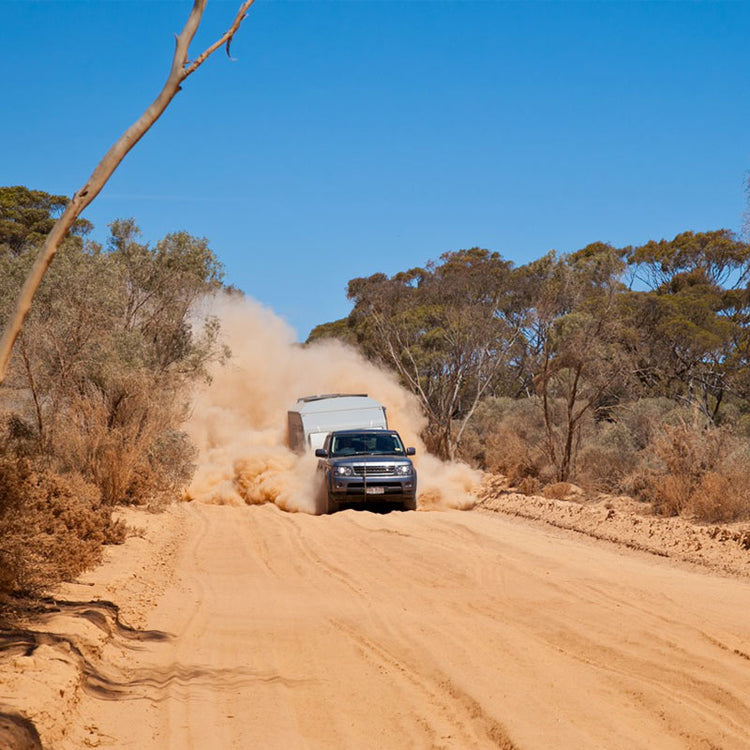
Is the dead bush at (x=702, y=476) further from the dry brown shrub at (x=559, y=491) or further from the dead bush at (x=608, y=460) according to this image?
the dead bush at (x=608, y=460)

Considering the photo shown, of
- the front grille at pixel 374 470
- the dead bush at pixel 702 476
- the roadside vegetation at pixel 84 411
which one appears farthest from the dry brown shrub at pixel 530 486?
the roadside vegetation at pixel 84 411

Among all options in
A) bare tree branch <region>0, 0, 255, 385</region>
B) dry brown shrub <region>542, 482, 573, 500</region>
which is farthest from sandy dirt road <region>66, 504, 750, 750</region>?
dry brown shrub <region>542, 482, 573, 500</region>

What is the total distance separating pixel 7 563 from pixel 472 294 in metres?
31.3

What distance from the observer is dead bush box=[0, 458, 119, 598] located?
8.38 m

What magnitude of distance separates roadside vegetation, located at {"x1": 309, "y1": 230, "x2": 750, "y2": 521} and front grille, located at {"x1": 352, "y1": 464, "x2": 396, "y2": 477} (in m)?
4.49

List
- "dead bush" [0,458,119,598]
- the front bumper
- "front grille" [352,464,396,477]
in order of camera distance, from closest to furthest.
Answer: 1. "dead bush" [0,458,119,598]
2. the front bumper
3. "front grille" [352,464,396,477]

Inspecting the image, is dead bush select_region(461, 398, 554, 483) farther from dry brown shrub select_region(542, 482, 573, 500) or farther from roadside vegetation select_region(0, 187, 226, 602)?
roadside vegetation select_region(0, 187, 226, 602)

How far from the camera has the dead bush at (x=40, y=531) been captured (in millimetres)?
8375

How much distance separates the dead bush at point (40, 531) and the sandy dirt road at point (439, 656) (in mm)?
1150

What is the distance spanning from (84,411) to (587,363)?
530 inches

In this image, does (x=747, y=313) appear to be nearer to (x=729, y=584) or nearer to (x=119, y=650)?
(x=729, y=584)

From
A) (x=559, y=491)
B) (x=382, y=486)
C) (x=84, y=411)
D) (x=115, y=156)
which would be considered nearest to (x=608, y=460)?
(x=559, y=491)

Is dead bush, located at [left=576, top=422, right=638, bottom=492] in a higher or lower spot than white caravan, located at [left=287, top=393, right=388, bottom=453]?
lower

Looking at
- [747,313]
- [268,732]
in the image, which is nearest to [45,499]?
[268,732]
